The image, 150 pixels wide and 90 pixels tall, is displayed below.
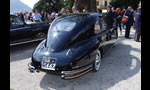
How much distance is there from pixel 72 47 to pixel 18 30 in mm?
3468

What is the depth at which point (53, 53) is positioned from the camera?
318cm

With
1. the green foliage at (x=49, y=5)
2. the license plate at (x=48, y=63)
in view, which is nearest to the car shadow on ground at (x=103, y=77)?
the license plate at (x=48, y=63)

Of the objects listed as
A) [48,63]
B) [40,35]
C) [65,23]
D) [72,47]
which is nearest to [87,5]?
[40,35]

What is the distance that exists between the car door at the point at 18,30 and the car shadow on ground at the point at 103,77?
2822 mm

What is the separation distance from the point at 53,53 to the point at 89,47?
86 cm

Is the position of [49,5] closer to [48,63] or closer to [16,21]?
[16,21]

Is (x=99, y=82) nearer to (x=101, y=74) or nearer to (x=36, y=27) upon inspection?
(x=101, y=74)

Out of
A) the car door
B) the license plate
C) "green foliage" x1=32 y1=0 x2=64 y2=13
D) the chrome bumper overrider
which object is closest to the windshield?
the license plate

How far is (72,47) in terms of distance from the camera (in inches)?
130

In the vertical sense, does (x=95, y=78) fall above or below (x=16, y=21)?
below

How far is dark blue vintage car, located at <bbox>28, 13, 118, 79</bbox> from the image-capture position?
9.74 feet

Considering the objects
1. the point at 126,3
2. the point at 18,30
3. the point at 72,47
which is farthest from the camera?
the point at 126,3

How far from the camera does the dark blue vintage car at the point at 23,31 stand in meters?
5.71
